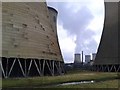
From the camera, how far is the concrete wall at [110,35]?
67.1 metres

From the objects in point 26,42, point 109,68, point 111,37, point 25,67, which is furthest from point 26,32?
point 109,68

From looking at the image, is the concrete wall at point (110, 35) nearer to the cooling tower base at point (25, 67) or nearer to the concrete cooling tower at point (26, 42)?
the concrete cooling tower at point (26, 42)

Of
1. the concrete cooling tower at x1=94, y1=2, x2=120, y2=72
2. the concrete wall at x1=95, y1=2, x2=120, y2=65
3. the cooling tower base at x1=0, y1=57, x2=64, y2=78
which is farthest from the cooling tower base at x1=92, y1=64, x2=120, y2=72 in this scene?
the cooling tower base at x1=0, y1=57, x2=64, y2=78

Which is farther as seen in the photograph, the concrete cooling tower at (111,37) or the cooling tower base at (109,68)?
the cooling tower base at (109,68)

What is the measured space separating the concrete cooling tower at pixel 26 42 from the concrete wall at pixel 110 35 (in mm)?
17964

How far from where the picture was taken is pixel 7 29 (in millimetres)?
41000

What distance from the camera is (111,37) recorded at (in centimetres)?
6700

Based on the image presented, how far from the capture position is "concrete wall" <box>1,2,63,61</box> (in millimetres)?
41062

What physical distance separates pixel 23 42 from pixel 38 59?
181 inches

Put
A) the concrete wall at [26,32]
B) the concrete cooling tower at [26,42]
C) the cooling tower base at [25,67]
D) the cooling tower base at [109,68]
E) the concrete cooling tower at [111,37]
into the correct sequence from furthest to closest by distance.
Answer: the cooling tower base at [109,68] → the concrete cooling tower at [111,37] → the cooling tower base at [25,67] → the concrete cooling tower at [26,42] → the concrete wall at [26,32]

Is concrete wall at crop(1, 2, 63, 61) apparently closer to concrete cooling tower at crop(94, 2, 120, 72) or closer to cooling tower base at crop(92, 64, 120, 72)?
concrete cooling tower at crop(94, 2, 120, 72)

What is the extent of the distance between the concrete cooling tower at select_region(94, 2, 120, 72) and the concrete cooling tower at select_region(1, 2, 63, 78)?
17994 millimetres

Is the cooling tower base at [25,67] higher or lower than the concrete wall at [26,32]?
lower

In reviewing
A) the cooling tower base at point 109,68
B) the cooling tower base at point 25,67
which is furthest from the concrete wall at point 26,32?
the cooling tower base at point 109,68
